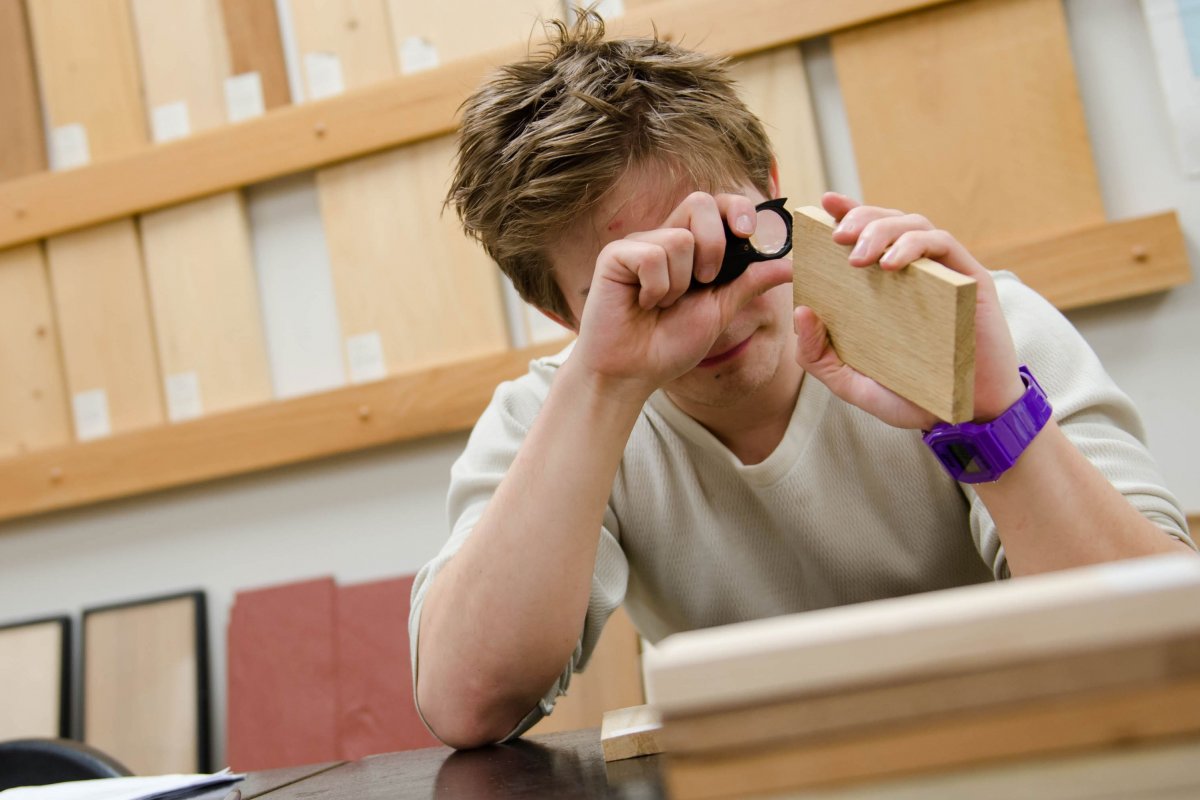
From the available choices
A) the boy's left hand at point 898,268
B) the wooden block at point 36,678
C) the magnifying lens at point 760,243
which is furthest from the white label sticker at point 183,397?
the boy's left hand at point 898,268

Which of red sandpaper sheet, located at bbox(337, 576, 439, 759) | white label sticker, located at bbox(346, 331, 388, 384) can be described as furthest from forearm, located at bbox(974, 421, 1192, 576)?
white label sticker, located at bbox(346, 331, 388, 384)

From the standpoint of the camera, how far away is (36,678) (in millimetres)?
2396

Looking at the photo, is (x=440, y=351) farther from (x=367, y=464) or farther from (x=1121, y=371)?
(x=1121, y=371)

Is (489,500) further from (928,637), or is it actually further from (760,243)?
(928,637)

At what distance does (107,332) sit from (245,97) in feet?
2.22

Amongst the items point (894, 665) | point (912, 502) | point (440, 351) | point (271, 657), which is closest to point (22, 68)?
point (440, 351)

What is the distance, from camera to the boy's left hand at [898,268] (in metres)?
0.85

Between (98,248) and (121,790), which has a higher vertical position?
(98,248)

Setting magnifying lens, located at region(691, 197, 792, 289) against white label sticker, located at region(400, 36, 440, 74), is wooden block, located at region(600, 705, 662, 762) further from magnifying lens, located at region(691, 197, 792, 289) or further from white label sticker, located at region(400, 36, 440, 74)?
white label sticker, located at region(400, 36, 440, 74)

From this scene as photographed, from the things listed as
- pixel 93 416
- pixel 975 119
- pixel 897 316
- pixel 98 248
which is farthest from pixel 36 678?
pixel 975 119

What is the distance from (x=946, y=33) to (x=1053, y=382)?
3.90 feet

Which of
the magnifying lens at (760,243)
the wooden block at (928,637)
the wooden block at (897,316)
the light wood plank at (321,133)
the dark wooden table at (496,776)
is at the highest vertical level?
the light wood plank at (321,133)

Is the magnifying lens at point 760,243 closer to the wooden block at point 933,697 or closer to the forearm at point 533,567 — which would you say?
the forearm at point 533,567

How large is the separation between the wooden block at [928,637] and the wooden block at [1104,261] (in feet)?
5.68
